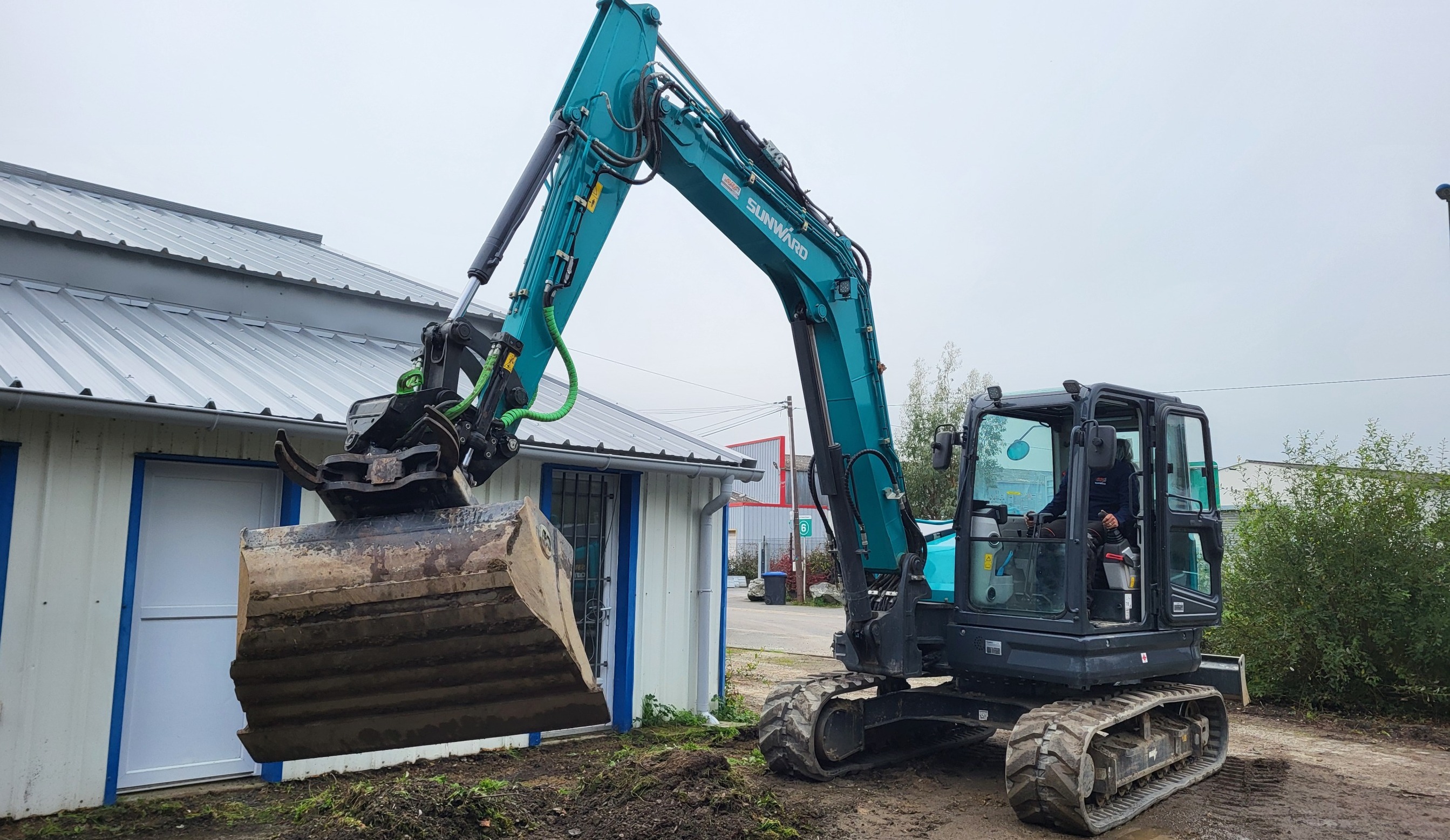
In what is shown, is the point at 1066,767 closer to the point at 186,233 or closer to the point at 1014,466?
the point at 1014,466

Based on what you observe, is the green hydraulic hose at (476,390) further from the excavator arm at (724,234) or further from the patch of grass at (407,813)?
the patch of grass at (407,813)

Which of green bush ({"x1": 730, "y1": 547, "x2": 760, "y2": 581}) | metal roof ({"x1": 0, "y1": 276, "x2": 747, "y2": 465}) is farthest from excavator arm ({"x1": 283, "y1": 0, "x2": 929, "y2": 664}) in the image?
green bush ({"x1": 730, "y1": 547, "x2": 760, "y2": 581})

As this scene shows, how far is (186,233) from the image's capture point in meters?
9.68

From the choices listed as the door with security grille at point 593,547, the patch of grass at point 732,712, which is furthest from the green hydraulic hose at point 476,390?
the patch of grass at point 732,712

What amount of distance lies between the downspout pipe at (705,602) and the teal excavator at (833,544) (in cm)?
206

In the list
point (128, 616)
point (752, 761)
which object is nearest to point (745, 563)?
point (752, 761)

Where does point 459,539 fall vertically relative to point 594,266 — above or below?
below

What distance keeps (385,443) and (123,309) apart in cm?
536

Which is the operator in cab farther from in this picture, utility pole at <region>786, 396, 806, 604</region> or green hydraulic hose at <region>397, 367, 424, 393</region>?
utility pole at <region>786, 396, 806, 604</region>

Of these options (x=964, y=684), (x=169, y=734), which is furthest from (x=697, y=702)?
(x=169, y=734)

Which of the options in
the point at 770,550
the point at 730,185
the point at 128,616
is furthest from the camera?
the point at 770,550

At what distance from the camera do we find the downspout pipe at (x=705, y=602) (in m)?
9.02

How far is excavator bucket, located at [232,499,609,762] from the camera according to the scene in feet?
10.9

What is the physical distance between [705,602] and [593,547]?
4.08 ft
